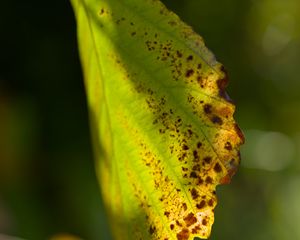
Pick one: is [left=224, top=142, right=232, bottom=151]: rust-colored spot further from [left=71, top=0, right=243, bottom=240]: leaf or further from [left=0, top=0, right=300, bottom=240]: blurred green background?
[left=0, top=0, right=300, bottom=240]: blurred green background

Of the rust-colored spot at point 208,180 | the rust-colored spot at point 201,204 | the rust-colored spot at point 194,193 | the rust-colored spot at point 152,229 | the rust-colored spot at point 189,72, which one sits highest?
the rust-colored spot at point 189,72

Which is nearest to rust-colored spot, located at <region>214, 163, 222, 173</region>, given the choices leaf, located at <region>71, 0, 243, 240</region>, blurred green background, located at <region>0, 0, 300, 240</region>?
leaf, located at <region>71, 0, 243, 240</region>

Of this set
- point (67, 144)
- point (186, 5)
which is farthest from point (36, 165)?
point (186, 5)

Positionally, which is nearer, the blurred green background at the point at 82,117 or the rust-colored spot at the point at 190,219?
the rust-colored spot at the point at 190,219

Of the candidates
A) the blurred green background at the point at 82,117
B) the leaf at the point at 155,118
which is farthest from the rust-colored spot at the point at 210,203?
Result: the blurred green background at the point at 82,117

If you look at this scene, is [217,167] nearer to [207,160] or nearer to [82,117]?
[207,160]

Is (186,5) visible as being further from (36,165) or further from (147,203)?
(147,203)

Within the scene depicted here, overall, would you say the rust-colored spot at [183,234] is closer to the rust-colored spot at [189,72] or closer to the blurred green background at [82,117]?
the rust-colored spot at [189,72]

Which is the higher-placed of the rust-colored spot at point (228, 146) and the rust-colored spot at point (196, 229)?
the rust-colored spot at point (228, 146)
